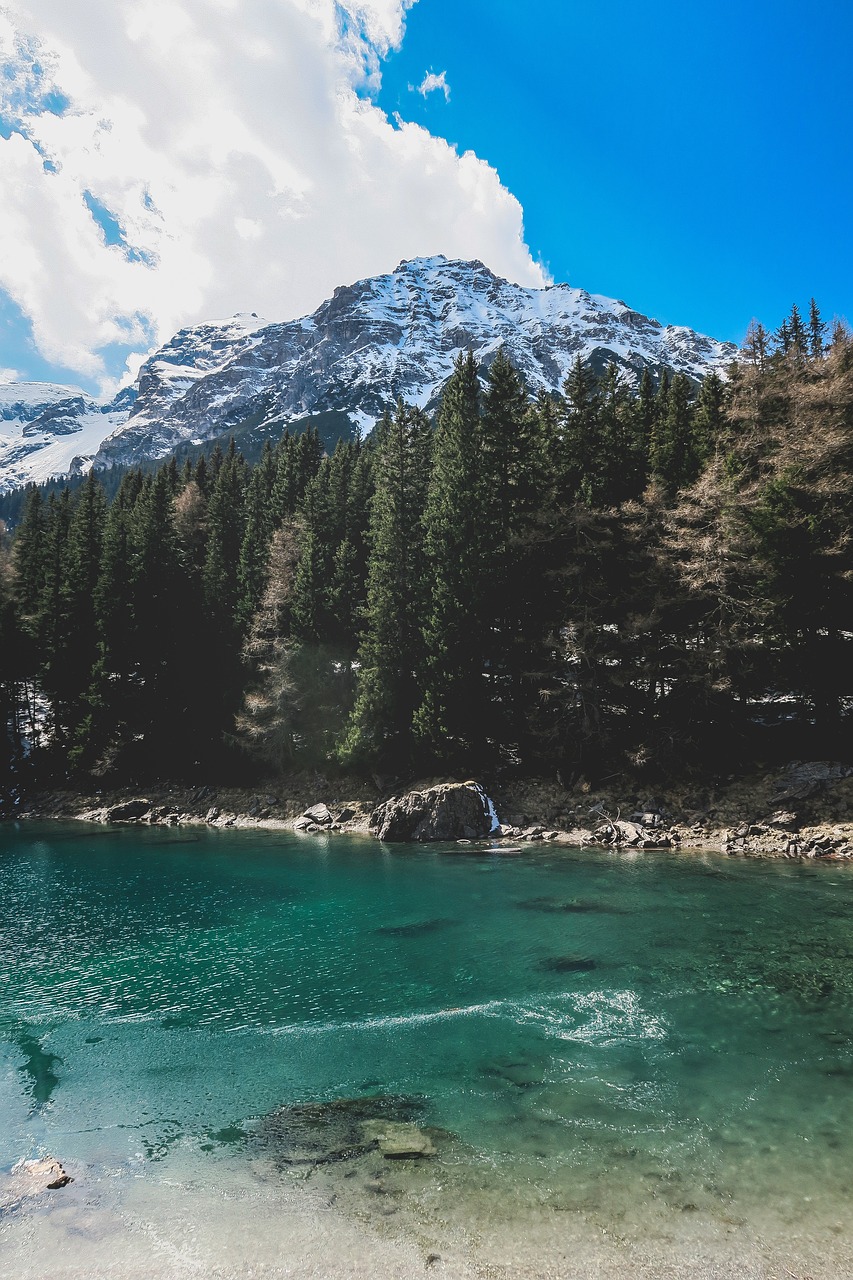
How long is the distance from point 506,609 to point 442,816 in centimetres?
1260

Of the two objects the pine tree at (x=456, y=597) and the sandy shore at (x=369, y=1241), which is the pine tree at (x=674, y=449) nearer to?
the pine tree at (x=456, y=597)

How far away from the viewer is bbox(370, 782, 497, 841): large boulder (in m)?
32.6

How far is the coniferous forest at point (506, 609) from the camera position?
100 ft

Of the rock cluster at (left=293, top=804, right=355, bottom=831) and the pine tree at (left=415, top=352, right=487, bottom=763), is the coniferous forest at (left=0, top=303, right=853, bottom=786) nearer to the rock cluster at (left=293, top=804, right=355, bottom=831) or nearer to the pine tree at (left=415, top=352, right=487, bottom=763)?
the pine tree at (left=415, top=352, right=487, bottom=763)

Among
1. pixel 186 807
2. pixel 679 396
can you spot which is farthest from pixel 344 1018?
pixel 679 396

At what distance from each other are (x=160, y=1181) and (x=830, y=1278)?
792 centimetres

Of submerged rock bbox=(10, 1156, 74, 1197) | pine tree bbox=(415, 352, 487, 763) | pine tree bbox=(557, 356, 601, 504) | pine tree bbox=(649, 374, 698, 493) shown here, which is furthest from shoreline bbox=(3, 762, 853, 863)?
submerged rock bbox=(10, 1156, 74, 1197)

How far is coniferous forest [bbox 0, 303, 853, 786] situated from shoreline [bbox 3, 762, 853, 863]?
1.68 metres

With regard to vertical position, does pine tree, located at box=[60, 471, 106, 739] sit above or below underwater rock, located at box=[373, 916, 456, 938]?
above

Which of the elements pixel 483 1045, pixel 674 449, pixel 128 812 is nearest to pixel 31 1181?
pixel 483 1045

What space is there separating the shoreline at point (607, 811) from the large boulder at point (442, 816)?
1.02 meters

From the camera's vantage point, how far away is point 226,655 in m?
52.0

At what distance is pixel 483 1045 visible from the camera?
12141 mm

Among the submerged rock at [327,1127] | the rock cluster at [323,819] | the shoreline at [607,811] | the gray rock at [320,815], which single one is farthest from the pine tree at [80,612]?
the submerged rock at [327,1127]
